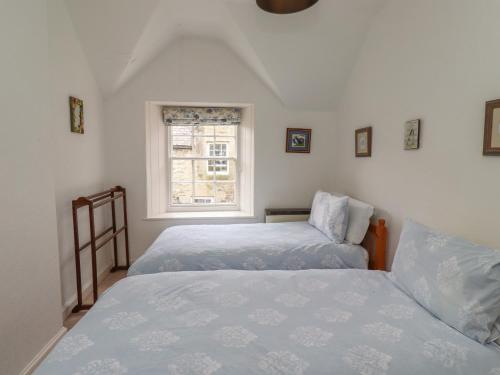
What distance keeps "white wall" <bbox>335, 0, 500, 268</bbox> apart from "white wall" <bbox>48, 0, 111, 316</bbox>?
2.52m

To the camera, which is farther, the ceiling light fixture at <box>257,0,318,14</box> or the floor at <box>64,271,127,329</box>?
the floor at <box>64,271,127,329</box>

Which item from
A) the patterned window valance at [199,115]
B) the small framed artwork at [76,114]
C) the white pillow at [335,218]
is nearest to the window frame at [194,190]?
the patterned window valance at [199,115]

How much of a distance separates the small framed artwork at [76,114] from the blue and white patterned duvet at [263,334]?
5.01 feet

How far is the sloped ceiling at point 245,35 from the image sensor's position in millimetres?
2346

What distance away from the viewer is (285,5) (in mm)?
2025

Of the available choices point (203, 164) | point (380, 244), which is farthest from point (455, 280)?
point (203, 164)

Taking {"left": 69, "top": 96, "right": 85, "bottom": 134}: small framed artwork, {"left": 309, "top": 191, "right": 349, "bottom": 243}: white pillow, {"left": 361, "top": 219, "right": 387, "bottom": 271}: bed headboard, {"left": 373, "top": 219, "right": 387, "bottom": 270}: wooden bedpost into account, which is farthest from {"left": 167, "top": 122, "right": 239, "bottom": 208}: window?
{"left": 373, "top": 219, "right": 387, "bottom": 270}: wooden bedpost

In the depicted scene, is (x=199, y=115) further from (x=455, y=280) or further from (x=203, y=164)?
(x=455, y=280)

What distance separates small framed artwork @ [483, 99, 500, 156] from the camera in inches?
52.6

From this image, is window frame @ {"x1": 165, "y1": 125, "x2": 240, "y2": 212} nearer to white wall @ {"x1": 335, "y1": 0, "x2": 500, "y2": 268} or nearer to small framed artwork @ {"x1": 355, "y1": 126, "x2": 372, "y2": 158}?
small framed artwork @ {"x1": 355, "y1": 126, "x2": 372, "y2": 158}

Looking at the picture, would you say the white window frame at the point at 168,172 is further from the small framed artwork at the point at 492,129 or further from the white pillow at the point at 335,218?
the small framed artwork at the point at 492,129

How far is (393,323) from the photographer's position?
1219 mm

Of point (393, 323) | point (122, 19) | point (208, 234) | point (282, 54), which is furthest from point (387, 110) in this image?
point (122, 19)

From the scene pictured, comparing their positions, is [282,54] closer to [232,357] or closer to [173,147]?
[173,147]
